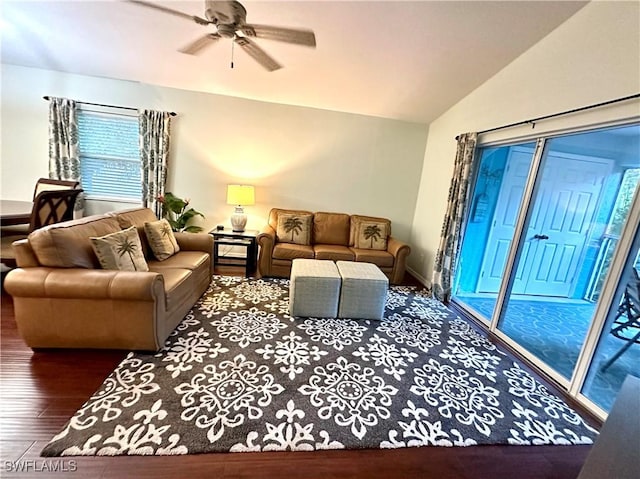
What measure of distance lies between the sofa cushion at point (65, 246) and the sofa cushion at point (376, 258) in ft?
9.36

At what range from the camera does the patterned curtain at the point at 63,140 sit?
150 inches

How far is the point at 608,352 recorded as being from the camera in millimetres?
2199

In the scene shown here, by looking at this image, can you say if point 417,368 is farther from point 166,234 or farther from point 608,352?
point 166,234

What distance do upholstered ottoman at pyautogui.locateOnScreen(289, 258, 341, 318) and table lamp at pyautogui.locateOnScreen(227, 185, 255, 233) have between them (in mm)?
1592

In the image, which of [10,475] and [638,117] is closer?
[10,475]

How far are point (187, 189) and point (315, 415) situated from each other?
3.81 metres

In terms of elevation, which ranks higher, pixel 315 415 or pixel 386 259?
pixel 386 259

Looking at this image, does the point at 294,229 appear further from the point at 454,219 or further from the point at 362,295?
the point at 454,219

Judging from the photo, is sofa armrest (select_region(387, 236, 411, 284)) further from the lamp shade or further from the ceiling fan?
the ceiling fan

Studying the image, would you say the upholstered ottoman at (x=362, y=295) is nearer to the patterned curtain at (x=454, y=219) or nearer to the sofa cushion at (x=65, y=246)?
the patterned curtain at (x=454, y=219)

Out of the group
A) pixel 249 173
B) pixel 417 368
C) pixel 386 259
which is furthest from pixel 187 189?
pixel 417 368

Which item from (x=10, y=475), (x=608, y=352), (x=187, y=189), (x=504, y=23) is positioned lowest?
(x=10, y=475)

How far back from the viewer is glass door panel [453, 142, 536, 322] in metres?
3.45

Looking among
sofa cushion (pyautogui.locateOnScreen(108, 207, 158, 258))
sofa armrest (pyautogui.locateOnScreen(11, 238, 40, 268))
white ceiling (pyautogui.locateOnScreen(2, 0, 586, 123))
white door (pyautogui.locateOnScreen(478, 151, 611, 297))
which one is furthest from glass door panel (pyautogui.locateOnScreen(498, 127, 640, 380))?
sofa armrest (pyautogui.locateOnScreen(11, 238, 40, 268))
